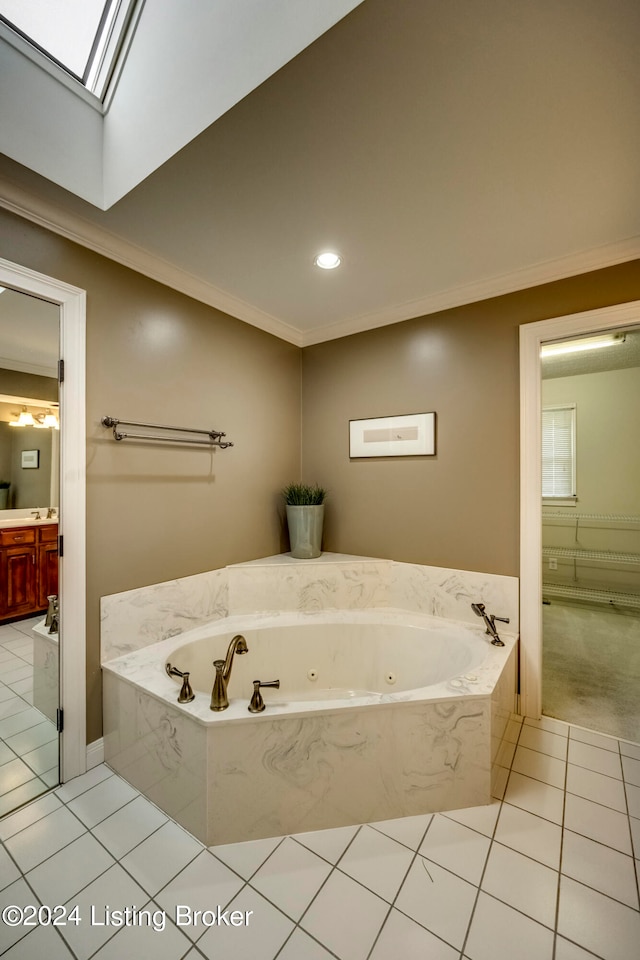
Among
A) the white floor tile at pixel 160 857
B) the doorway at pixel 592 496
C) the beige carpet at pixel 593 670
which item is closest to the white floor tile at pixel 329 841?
the white floor tile at pixel 160 857

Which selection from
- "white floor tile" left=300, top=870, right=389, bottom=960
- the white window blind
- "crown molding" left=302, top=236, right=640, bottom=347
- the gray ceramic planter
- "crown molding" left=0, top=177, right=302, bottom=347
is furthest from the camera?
the white window blind

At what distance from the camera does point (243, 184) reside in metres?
1.43

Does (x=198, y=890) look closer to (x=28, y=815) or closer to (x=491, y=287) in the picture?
(x=28, y=815)

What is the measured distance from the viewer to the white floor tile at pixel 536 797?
1526 mm

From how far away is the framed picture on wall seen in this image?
5.58 ft

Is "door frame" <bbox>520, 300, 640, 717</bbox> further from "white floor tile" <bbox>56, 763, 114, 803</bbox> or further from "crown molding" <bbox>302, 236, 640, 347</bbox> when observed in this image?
"white floor tile" <bbox>56, 763, 114, 803</bbox>

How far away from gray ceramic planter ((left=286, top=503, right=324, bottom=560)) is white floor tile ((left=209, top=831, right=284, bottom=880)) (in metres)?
1.55

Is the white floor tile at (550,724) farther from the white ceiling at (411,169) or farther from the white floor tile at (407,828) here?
the white ceiling at (411,169)

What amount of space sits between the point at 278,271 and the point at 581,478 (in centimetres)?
399

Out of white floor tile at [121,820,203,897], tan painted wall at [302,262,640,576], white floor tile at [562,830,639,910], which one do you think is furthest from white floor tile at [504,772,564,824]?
white floor tile at [121,820,203,897]

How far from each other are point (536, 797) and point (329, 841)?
0.88 m

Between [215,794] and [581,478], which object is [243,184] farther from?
[581,478]

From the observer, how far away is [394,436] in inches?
104

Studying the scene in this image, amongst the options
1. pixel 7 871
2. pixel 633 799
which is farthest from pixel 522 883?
pixel 7 871
